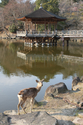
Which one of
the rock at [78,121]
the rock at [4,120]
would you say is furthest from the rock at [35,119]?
the rock at [78,121]

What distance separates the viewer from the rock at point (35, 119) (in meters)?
3.11

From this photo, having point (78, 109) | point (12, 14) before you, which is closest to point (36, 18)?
point (78, 109)

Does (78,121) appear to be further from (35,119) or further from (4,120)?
(4,120)

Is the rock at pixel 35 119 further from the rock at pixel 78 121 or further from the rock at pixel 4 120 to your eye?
the rock at pixel 78 121

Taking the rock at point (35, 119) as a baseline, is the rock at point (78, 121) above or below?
below

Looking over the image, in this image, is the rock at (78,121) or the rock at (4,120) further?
the rock at (78,121)

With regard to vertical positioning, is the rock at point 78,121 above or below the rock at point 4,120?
below

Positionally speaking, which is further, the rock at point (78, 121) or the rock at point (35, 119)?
the rock at point (78, 121)

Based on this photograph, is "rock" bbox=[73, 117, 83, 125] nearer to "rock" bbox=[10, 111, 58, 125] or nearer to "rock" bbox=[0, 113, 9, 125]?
"rock" bbox=[10, 111, 58, 125]

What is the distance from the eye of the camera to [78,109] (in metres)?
4.30

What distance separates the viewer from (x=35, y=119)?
10.6 feet

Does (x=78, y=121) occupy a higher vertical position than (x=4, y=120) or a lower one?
lower

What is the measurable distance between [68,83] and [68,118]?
13.0 ft

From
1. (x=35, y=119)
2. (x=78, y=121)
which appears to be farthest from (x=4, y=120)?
(x=78, y=121)
